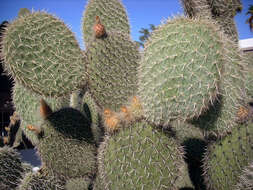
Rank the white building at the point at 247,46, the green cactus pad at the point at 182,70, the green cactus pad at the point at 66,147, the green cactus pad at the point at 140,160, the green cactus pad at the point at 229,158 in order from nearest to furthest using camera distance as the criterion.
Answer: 1. the green cactus pad at the point at 182,70
2. the green cactus pad at the point at 140,160
3. the green cactus pad at the point at 229,158
4. the green cactus pad at the point at 66,147
5. the white building at the point at 247,46

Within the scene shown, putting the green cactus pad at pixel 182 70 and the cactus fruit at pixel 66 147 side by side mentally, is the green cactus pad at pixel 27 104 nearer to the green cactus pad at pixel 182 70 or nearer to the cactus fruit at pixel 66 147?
the cactus fruit at pixel 66 147

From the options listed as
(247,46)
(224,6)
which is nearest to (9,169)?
(224,6)

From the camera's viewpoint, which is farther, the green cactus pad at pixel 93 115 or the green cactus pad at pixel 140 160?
the green cactus pad at pixel 93 115

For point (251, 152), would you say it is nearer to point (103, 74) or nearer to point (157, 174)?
point (157, 174)

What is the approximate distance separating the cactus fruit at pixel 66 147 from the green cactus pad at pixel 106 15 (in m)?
0.52

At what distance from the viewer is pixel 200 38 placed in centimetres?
71

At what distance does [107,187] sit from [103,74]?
0.51 metres

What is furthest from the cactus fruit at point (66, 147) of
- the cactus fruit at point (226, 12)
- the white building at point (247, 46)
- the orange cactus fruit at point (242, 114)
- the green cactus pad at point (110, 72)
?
the white building at point (247, 46)

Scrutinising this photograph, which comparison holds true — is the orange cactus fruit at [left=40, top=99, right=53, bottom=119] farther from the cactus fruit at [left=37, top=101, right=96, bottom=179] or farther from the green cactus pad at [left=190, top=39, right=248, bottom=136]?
the green cactus pad at [left=190, top=39, right=248, bottom=136]

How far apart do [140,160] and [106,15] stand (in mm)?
888

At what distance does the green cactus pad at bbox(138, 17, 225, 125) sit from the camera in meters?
0.69

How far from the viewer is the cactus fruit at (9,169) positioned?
4.24 feet

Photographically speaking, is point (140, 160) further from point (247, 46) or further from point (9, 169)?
point (247, 46)

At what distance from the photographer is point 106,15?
4.32ft
